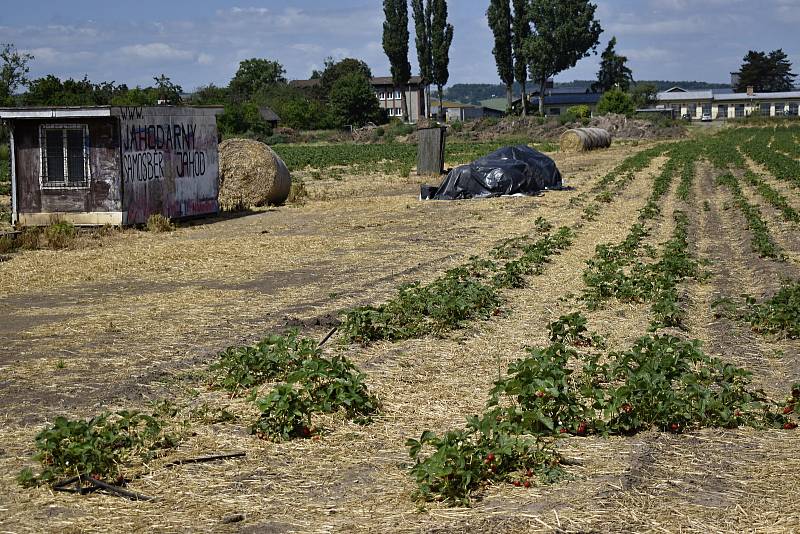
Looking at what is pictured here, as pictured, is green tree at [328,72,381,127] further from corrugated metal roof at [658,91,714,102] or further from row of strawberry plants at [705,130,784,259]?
corrugated metal roof at [658,91,714,102]

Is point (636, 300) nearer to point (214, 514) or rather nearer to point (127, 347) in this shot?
point (127, 347)

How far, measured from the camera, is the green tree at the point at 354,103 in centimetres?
9969

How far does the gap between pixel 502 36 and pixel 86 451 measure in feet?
308

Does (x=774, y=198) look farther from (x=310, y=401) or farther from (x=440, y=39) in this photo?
(x=440, y=39)

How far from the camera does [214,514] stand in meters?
5.69

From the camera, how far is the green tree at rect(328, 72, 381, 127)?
99.7m

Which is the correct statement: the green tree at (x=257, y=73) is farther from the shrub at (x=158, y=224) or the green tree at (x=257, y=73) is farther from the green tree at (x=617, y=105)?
the shrub at (x=158, y=224)

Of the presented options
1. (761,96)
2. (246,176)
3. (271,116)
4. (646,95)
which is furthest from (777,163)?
(761,96)

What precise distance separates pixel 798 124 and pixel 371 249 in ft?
277

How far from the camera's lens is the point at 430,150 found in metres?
34.4

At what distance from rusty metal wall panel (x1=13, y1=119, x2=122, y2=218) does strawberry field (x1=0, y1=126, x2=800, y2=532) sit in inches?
118

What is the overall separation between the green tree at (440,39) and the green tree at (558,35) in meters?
7.41

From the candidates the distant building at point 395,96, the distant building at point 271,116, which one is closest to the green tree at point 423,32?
the distant building at point 271,116

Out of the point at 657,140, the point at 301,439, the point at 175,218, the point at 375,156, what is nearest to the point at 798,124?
the point at 657,140
